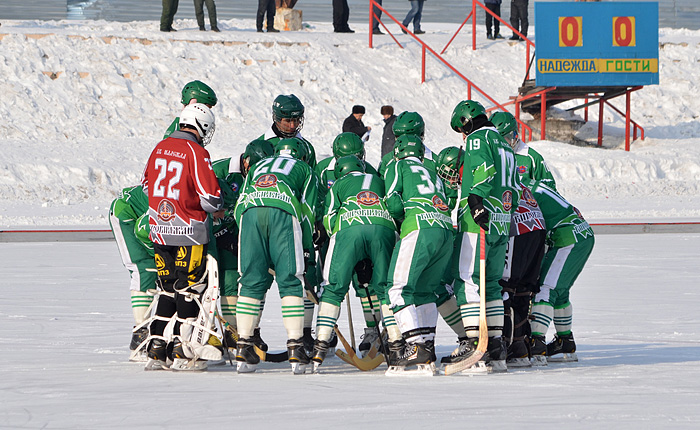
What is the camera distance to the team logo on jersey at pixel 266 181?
22.6 ft

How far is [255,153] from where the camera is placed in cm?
756

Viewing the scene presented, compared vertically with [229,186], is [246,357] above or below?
below

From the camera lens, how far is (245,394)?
5.79 m

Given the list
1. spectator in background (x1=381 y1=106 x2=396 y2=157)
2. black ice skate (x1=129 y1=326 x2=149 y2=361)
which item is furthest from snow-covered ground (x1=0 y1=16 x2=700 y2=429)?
spectator in background (x1=381 y1=106 x2=396 y2=157)

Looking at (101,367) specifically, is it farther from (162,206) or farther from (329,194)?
(329,194)

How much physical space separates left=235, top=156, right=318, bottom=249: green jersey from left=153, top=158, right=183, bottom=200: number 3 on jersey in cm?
46

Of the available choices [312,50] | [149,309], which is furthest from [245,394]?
[312,50]

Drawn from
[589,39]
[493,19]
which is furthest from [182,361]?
[493,19]

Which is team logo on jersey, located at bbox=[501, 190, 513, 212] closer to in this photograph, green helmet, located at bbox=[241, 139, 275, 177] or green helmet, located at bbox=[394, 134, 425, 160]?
green helmet, located at bbox=[394, 134, 425, 160]

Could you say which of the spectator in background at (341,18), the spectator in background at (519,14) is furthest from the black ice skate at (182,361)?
the spectator in background at (341,18)

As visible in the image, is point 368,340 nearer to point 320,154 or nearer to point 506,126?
point 506,126

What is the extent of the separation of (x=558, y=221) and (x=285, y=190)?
217 cm

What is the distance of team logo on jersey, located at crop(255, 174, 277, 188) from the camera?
271 inches

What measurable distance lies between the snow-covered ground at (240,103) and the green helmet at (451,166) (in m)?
12.3
